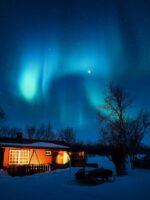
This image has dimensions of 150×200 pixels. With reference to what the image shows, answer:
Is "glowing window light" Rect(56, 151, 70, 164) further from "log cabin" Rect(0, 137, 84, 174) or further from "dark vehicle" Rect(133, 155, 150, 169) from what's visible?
"dark vehicle" Rect(133, 155, 150, 169)

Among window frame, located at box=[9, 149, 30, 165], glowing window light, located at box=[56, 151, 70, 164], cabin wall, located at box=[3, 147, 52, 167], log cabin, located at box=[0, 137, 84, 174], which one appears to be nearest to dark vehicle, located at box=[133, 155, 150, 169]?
log cabin, located at box=[0, 137, 84, 174]

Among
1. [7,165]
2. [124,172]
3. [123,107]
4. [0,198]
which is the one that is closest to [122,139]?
[123,107]

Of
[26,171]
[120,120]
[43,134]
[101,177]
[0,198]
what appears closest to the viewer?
[0,198]

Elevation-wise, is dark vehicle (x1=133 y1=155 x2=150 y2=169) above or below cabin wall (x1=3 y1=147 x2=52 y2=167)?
below

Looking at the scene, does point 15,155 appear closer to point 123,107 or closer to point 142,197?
point 123,107

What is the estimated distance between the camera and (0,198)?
11219 mm

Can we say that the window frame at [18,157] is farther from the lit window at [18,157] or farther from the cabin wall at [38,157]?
the cabin wall at [38,157]

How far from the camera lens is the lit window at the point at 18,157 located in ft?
95.0

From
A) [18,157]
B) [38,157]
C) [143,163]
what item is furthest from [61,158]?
[143,163]

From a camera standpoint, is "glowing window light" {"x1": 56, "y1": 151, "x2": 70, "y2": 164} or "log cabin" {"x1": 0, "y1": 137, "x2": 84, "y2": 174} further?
"glowing window light" {"x1": 56, "y1": 151, "x2": 70, "y2": 164}

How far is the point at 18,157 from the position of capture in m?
29.6

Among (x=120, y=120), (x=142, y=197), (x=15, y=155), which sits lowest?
(x=142, y=197)

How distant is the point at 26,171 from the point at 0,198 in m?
15.4

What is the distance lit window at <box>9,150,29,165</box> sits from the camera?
2897cm
